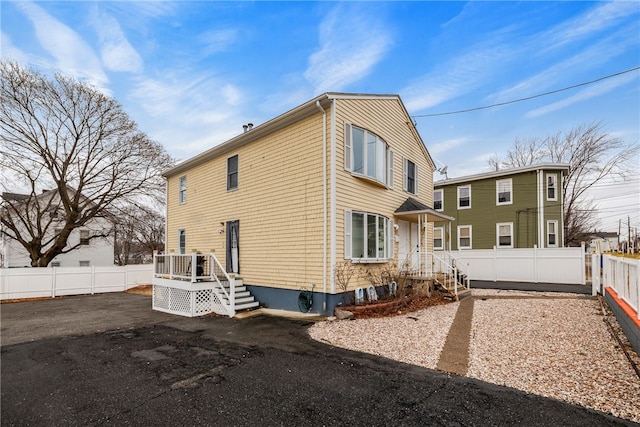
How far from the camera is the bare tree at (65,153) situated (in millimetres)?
16188

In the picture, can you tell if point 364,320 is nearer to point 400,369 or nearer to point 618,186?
point 400,369

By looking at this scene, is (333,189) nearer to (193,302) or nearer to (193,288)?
(193,288)

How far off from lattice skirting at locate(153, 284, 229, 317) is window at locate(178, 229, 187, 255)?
4.08 meters

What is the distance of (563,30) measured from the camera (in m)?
9.75

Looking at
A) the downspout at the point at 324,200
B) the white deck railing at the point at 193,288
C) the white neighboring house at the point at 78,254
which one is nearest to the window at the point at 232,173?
the white deck railing at the point at 193,288

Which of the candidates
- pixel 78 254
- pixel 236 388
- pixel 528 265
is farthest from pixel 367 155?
pixel 78 254

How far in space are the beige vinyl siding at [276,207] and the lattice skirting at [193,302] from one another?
4.67 ft

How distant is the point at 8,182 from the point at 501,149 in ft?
116

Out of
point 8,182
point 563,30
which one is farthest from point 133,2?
point 8,182

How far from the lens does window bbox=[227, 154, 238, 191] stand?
12034 mm

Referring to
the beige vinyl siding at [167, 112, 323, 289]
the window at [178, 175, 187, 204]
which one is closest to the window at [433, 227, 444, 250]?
the beige vinyl siding at [167, 112, 323, 289]

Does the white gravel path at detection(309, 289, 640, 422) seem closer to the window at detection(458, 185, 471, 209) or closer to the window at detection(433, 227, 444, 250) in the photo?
the window at detection(458, 185, 471, 209)

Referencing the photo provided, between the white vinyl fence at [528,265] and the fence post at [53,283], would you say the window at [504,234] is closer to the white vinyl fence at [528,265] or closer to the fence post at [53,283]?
the white vinyl fence at [528,265]

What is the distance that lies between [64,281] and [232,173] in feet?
34.6
